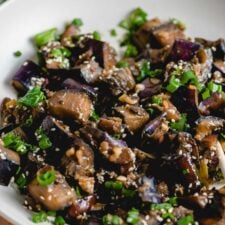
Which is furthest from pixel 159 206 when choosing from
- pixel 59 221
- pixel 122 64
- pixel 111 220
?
pixel 122 64

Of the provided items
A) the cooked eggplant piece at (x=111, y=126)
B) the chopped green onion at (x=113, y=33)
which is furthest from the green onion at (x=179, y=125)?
the chopped green onion at (x=113, y=33)

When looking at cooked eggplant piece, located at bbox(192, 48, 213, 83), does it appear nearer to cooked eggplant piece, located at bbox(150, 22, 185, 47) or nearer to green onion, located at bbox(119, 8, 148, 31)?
cooked eggplant piece, located at bbox(150, 22, 185, 47)

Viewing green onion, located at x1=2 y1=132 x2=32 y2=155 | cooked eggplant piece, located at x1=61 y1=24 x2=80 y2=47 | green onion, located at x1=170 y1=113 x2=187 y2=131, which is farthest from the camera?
cooked eggplant piece, located at x1=61 y1=24 x2=80 y2=47

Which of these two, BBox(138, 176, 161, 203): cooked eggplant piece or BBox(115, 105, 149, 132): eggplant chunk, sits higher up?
BBox(115, 105, 149, 132): eggplant chunk

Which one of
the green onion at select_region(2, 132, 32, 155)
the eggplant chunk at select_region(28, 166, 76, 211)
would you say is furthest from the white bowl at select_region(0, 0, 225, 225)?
the eggplant chunk at select_region(28, 166, 76, 211)

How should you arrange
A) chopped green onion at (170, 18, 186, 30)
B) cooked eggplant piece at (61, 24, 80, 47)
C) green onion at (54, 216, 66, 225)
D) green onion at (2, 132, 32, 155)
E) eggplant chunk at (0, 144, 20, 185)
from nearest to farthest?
1. green onion at (54, 216, 66, 225)
2. eggplant chunk at (0, 144, 20, 185)
3. green onion at (2, 132, 32, 155)
4. cooked eggplant piece at (61, 24, 80, 47)
5. chopped green onion at (170, 18, 186, 30)

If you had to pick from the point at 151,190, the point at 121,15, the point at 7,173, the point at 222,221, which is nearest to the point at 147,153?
the point at 151,190

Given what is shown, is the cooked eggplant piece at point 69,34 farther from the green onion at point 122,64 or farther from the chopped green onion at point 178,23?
the chopped green onion at point 178,23
